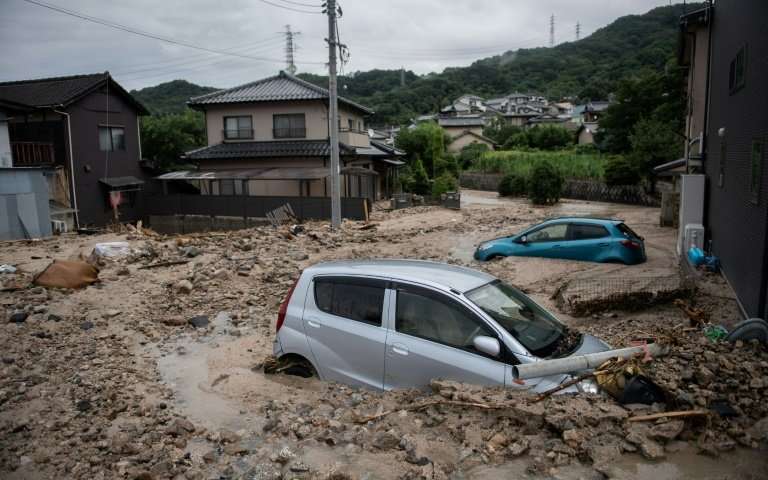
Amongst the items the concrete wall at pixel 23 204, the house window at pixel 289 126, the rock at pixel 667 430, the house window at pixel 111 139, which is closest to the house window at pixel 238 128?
the house window at pixel 289 126

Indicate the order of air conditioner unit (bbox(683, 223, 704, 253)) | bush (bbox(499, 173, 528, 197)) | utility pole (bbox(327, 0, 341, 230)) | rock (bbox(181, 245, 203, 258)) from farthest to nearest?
bush (bbox(499, 173, 528, 197)) → utility pole (bbox(327, 0, 341, 230)) → rock (bbox(181, 245, 203, 258)) → air conditioner unit (bbox(683, 223, 704, 253))

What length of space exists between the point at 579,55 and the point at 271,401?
13851 cm

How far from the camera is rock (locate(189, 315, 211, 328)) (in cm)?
986

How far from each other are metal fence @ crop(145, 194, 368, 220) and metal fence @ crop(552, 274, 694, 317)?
1603 cm

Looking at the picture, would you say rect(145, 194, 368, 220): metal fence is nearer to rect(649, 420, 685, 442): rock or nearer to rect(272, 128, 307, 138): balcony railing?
rect(272, 128, 307, 138): balcony railing

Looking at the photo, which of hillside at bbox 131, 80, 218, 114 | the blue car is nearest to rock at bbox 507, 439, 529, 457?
the blue car

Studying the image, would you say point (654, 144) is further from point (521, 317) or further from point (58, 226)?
point (58, 226)

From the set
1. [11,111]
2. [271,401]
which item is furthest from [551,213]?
[11,111]

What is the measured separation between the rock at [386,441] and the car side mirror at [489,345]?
1.15 m

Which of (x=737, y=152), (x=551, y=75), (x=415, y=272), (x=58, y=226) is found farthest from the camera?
(x=551, y=75)

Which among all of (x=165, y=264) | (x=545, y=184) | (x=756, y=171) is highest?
(x=756, y=171)

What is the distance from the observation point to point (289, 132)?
31594mm

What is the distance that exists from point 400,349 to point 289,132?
2752 cm

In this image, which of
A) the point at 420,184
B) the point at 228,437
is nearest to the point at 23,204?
the point at 228,437
